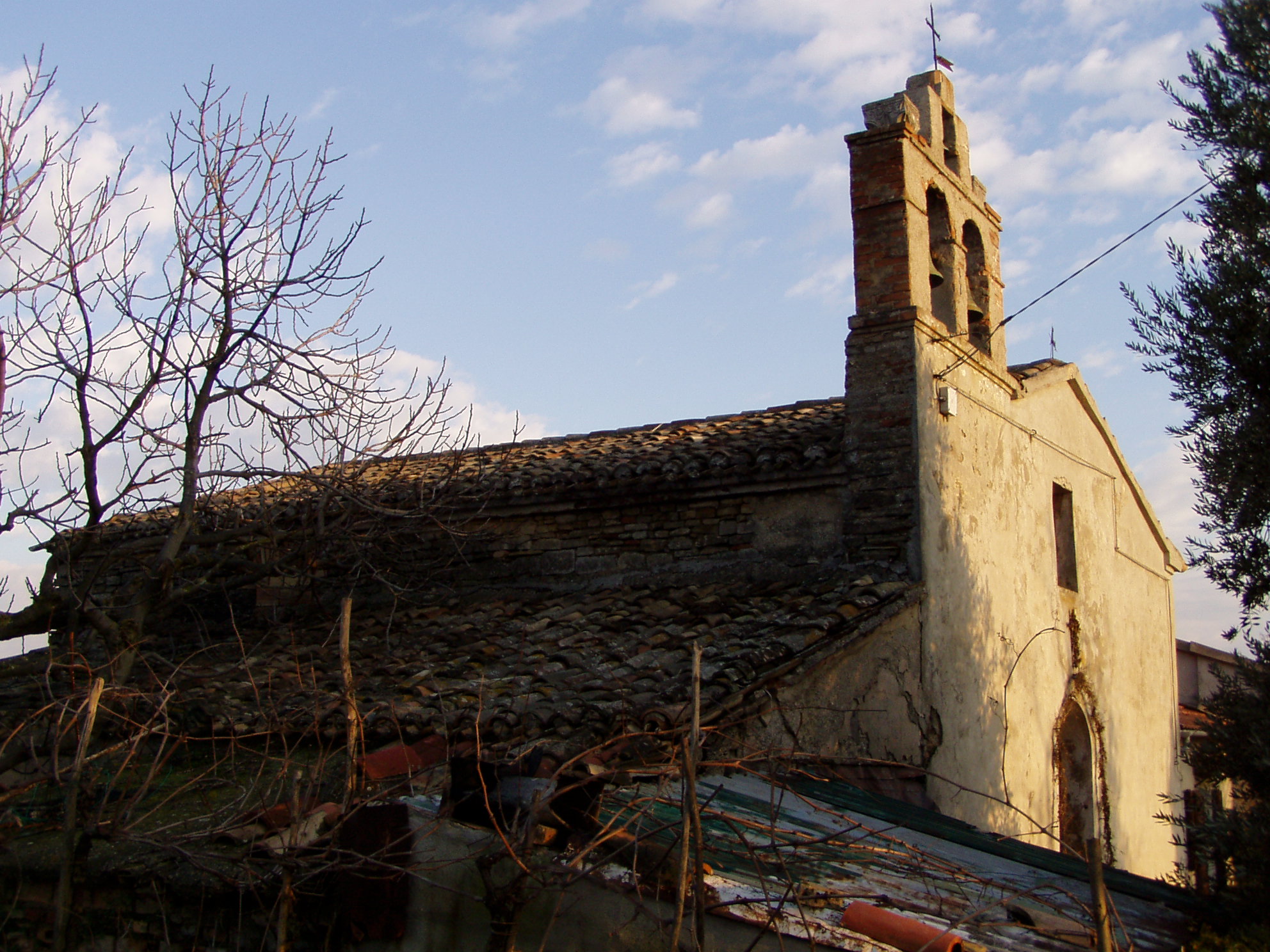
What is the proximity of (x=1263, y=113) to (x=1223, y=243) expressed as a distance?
70cm

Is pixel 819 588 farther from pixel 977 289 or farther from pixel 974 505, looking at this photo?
pixel 977 289

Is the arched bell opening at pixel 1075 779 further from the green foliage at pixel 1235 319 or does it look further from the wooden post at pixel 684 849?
the wooden post at pixel 684 849

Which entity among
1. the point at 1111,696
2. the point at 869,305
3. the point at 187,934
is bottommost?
the point at 187,934

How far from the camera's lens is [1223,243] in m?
6.10

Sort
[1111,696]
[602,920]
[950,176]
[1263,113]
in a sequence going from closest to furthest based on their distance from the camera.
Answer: [602,920] < [1263,113] < [950,176] < [1111,696]

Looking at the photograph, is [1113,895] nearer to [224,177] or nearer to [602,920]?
[602,920]

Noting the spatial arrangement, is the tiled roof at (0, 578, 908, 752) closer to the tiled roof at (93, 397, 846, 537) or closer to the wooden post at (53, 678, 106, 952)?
the wooden post at (53, 678, 106, 952)

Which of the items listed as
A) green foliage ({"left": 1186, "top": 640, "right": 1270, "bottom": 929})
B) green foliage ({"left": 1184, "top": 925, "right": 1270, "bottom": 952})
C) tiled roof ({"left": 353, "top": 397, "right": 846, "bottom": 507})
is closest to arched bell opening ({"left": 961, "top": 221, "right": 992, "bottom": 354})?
tiled roof ({"left": 353, "top": 397, "right": 846, "bottom": 507})

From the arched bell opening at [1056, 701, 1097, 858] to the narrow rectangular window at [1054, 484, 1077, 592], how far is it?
119 centimetres

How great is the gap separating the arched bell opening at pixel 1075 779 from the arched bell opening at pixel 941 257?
3.84m

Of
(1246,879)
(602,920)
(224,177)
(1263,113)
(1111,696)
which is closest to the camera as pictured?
(602,920)

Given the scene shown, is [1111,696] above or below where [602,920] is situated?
above

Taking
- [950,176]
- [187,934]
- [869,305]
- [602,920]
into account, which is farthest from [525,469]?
[602,920]

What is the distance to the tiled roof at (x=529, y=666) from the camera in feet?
20.0
